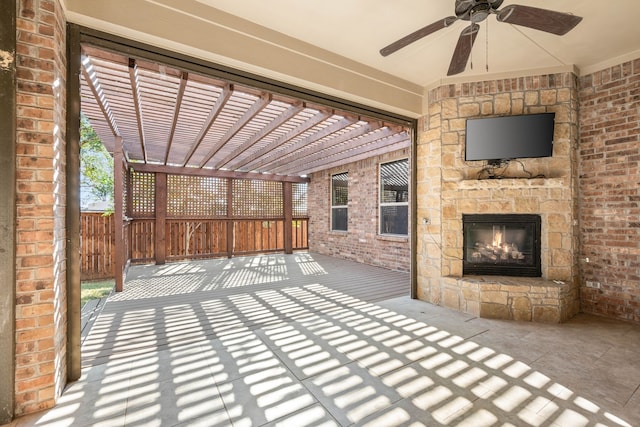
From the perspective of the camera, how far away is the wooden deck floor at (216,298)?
9.57 feet

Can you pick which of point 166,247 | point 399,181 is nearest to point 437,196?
point 399,181

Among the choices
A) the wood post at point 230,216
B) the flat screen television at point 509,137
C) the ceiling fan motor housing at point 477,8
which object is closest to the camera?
the ceiling fan motor housing at point 477,8

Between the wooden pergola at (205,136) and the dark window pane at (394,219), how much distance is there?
1.38m

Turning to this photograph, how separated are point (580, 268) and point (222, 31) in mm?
4936

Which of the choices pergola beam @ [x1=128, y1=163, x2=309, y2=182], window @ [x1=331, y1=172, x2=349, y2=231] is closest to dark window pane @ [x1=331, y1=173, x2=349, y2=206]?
window @ [x1=331, y1=172, x2=349, y2=231]

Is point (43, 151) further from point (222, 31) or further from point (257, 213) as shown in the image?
point (257, 213)

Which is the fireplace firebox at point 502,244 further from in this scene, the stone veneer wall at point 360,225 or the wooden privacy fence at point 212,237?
the wooden privacy fence at point 212,237

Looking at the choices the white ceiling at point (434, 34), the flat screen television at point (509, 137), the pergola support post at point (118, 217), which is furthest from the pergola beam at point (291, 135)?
the pergola support post at point (118, 217)

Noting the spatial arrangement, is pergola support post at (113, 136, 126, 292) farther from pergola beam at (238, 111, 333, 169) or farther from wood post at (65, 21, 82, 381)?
wood post at (65, 21, 82, 381)

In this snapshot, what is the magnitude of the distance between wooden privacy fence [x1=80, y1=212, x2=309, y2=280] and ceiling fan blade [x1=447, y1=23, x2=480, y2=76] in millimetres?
6872

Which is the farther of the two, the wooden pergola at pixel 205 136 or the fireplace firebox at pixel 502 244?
the fireplace firebox at pixel 502 244

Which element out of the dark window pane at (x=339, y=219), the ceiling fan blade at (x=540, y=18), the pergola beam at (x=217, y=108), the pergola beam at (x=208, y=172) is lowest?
the dark window pane at (x=339, y=219)

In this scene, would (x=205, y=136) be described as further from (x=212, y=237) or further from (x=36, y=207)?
(x=212, y=237)

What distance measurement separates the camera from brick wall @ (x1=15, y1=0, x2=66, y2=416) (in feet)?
5.65
